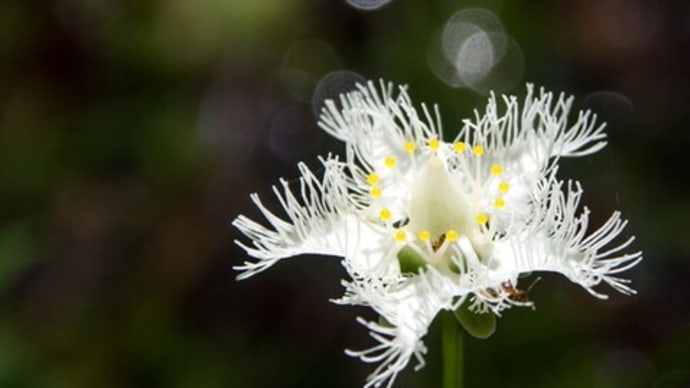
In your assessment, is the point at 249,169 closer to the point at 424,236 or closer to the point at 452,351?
the point at 424,236

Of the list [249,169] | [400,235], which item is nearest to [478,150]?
Result: [400,235]

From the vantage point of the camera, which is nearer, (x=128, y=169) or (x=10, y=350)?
(x=10, y=350)

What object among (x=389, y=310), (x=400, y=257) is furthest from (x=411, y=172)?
(x=389, y=310)

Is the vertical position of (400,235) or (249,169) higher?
(249,169)

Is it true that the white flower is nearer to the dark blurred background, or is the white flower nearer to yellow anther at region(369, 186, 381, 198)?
yellow anther at region(369, 186, 381, 198)

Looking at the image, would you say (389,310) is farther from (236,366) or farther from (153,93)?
(153,93)

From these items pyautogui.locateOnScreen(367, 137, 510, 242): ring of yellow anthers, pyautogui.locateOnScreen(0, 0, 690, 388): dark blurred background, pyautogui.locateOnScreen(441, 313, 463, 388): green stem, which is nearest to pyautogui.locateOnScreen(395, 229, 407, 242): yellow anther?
pyautogui.locateOnScreen(367, 137, 510, 242): ring of yellow anthers

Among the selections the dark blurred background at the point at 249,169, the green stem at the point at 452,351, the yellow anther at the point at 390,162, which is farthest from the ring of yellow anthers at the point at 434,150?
the dark blurred background at the point at 249,169
